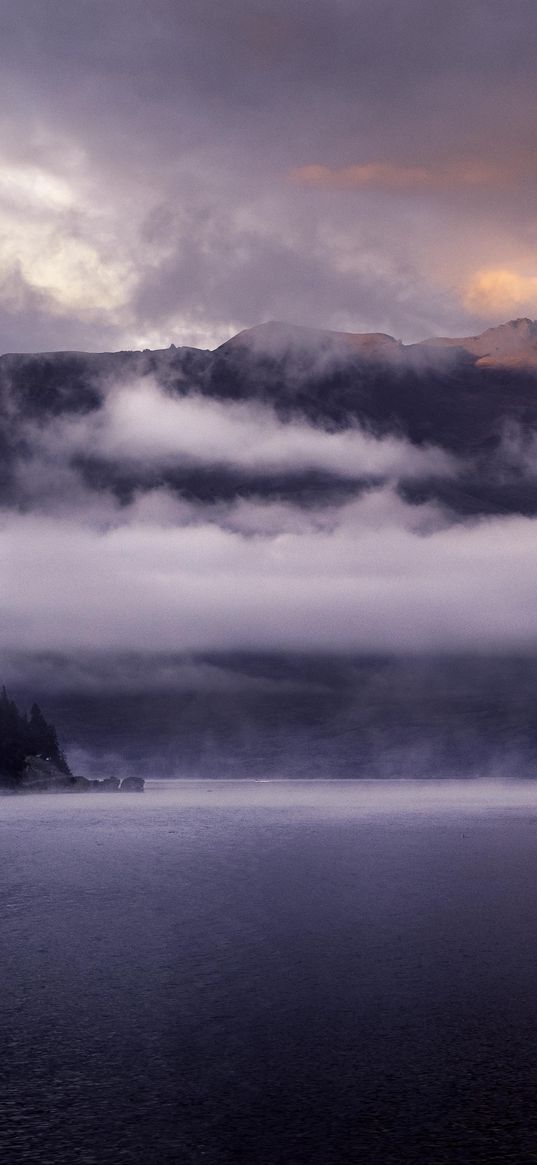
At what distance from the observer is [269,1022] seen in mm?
45531

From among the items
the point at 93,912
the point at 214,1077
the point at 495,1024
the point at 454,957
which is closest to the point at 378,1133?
the point at 214,1077

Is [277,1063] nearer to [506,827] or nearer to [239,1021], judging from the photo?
[239,1021]

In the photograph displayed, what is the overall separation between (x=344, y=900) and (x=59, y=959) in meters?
32.1

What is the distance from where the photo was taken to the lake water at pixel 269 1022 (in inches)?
1218

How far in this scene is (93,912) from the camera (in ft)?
268

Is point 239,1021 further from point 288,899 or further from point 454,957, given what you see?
point 288,899

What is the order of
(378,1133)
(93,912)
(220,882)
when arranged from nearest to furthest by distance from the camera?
(378,1133)
(93,912)
(220,882)

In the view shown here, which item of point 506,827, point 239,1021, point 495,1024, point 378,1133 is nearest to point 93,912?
point 239,1021

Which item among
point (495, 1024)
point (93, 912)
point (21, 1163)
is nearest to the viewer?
point (21, 1163)

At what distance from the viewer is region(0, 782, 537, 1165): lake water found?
1218 inches

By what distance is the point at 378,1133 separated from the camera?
31.1m

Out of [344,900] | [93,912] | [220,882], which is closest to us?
[93,912]

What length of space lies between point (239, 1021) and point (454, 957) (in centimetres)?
1789

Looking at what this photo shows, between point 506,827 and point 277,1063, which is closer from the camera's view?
point 277,1063
